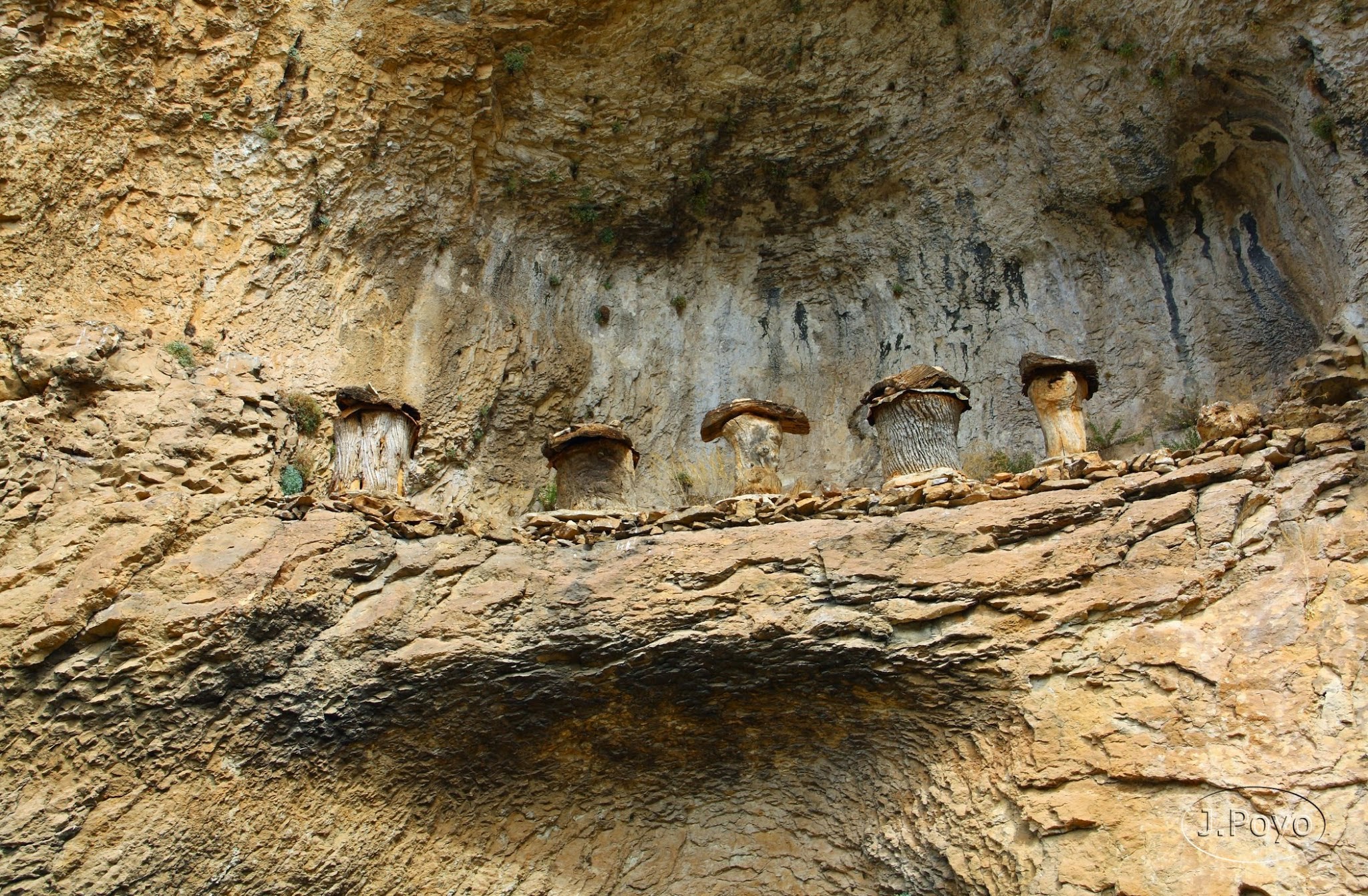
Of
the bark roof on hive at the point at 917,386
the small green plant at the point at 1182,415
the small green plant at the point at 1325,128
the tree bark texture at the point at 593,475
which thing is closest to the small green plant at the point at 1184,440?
the small green plant at the point at 1182,415

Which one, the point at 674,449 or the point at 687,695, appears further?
the point at 674,449

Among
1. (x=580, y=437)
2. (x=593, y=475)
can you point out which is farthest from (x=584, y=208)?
(x=593, y=475)

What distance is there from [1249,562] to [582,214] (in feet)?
23.2

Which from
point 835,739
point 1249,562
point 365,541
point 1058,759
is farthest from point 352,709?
point 1249,562

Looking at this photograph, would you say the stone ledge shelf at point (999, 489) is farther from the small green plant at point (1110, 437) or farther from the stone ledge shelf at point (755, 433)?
the small green plant at point (1110, 437)

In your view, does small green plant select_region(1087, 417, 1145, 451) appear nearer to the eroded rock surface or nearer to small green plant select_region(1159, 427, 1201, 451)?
small green plant select_region(1159, 427, 1201, 451)

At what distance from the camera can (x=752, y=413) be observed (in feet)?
28.9

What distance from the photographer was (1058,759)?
6.23m

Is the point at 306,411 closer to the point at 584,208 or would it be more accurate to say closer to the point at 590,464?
the point at 590,464

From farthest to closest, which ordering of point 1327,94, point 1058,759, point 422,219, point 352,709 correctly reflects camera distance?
point 422,219 → point 1327,94 → point 352,709 → point 1058,759

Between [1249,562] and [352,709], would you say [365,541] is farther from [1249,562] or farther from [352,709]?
[1249,562]

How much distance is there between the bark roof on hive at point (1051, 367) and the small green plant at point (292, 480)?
551 centimetres

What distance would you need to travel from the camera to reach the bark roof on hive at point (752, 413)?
8.81 meters

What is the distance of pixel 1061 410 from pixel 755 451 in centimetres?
227
